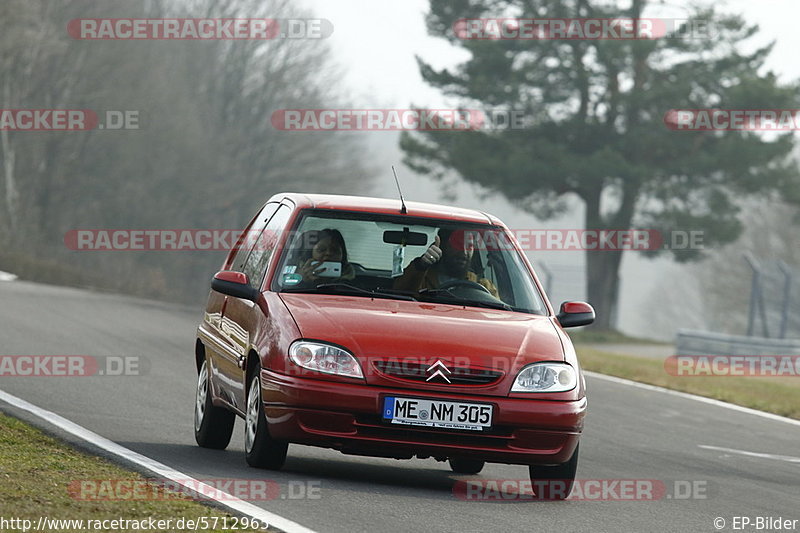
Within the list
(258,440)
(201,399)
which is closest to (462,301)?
(258,440)

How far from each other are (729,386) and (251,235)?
10.8 metres

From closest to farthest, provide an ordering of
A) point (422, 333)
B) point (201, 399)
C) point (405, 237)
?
1. point (422, 333)
2. point (405, 237)
3. point (201, 399)

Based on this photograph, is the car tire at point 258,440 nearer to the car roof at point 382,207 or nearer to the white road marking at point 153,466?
the white road marking at point 153,466

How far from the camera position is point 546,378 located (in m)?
7.86

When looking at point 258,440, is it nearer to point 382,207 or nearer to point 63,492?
point 63,492

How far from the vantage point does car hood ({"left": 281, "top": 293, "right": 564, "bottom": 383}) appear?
7699mm

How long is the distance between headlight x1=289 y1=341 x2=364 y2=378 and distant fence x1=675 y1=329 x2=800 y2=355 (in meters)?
20.2

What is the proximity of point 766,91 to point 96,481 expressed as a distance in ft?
107

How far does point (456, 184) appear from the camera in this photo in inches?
1652

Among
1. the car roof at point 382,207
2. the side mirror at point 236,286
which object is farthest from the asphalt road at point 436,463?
the car roof at point 382,207

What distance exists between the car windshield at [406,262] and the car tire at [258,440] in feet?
2.20

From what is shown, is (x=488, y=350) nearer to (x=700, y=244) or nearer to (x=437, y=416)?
(x=437, y=416)

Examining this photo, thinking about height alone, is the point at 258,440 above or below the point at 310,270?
below

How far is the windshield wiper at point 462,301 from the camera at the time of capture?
28.3 feet
